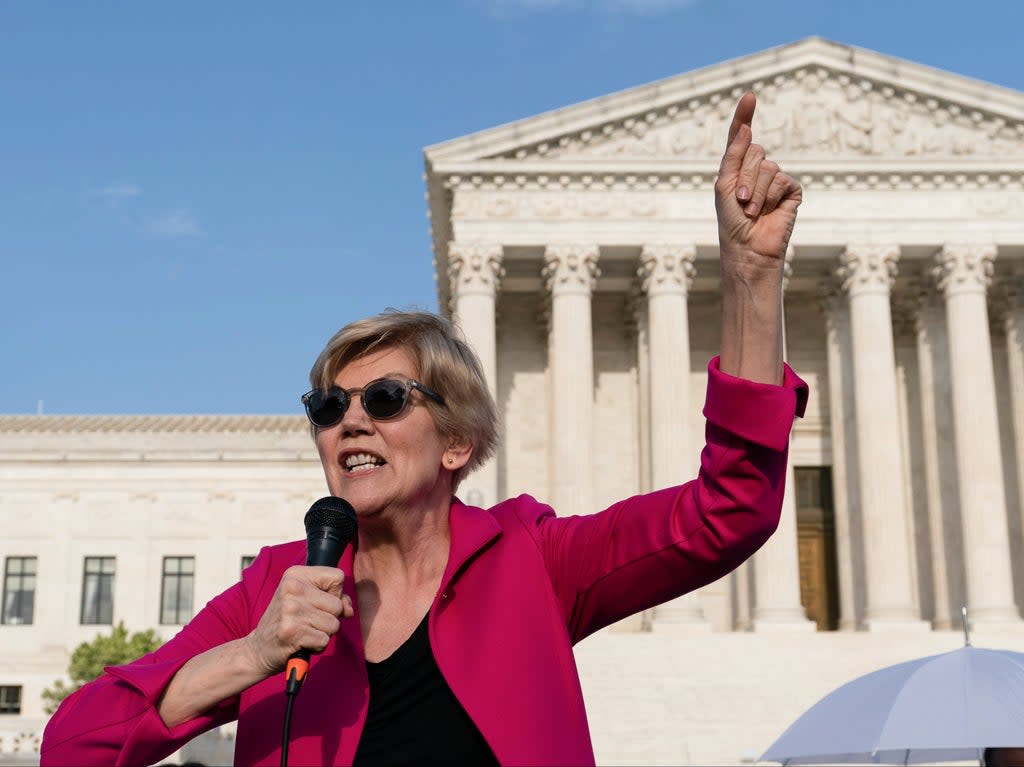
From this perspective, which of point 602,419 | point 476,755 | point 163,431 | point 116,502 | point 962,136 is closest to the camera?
point 476,755

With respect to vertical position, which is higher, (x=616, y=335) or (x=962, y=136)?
(x=962, y=136)

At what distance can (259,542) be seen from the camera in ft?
176

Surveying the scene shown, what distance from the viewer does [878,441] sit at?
39.0 meters

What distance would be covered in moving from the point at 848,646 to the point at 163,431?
33.2 meters

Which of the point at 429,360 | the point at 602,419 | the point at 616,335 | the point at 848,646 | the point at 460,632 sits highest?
the point at 616,335

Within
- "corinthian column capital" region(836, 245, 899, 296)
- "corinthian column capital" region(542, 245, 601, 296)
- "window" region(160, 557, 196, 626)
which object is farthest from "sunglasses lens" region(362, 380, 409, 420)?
"window" region(160, 557, 196, 626)

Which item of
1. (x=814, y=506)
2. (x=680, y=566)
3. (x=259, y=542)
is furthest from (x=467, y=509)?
(x=259, y=542)

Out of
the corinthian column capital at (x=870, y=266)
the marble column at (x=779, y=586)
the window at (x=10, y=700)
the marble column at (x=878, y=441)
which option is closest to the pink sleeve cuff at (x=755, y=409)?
the marble column at (x=779, y=586)

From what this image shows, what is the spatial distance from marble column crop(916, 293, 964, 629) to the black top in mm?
40227

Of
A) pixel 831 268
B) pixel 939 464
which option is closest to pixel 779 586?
pixel 939 464

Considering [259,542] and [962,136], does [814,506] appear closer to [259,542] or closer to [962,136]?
[962,136]

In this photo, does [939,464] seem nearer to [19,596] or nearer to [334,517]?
[19,596]

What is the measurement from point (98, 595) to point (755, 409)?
53.1 m

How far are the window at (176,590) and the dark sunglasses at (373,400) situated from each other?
50918 millimetres
